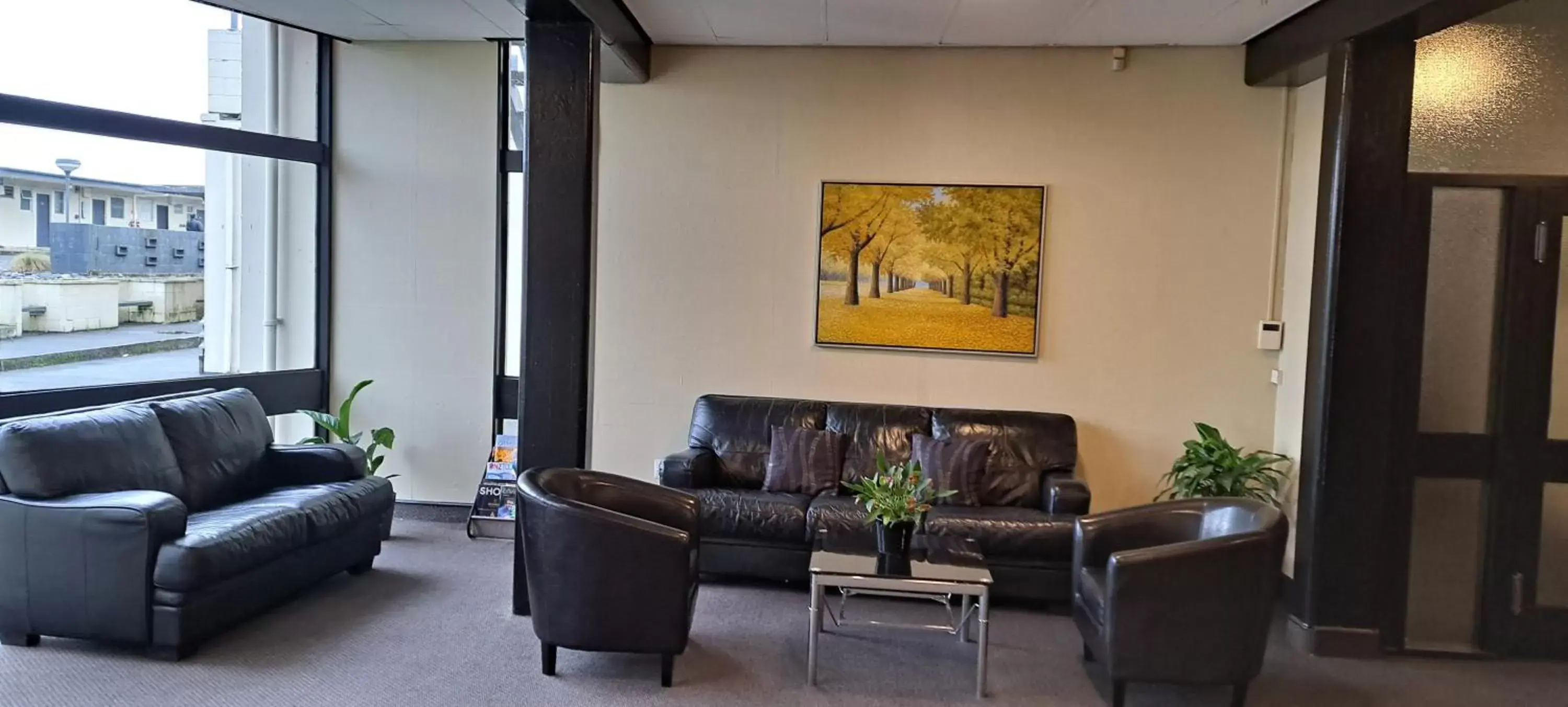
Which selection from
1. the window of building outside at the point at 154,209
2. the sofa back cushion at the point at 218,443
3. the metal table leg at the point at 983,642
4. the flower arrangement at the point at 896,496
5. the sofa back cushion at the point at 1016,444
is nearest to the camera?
the metal table leg at the point at 983,642

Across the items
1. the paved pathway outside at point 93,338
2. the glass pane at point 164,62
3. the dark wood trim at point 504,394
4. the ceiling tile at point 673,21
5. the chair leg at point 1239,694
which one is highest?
the ceiling tile at point 673,21

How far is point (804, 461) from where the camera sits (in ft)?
16.3

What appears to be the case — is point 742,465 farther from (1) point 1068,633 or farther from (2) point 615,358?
(1) point 1068,633

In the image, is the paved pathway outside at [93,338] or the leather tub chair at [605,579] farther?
the paved pathway outside at [93,338]

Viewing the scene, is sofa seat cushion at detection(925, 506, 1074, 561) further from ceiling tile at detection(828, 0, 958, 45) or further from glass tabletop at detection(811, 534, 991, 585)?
ceiling tile at detection(828, 0, 958, 45)

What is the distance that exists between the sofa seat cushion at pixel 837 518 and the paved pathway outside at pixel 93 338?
3.67 m

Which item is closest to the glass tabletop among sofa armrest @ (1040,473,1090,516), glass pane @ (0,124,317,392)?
sofa armrest @ (1040,473,1090,516)

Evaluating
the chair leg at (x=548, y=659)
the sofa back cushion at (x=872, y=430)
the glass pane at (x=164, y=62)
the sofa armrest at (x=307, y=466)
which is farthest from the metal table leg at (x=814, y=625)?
the glass pane at (x=164, y=62)

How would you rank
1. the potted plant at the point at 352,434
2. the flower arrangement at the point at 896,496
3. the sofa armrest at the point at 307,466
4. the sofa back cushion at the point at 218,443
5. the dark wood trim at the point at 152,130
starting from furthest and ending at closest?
the potted plant at the point at 352,434, the sofa armrest at the point at 307,466, the sofa back cushion at the point at 218,443, the dark wood trim at the point at 152,130, the flower arrangement at the point at 896,496

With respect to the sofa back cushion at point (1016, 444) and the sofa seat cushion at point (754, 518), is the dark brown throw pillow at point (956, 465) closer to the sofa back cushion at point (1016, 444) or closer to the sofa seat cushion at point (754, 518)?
the sofa back cushion at point (1016, 444)

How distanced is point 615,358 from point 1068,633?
2912mm

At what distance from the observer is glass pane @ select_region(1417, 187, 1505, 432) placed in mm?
3996

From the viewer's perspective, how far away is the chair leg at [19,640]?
3.63m

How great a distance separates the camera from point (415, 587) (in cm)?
450
